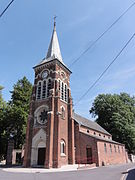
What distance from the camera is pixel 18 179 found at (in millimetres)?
10477

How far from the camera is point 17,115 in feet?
107

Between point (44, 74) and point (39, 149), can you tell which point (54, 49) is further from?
point (39, 149)

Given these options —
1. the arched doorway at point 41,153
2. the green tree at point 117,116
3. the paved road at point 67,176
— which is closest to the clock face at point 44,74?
the arched doorway at point 41,153

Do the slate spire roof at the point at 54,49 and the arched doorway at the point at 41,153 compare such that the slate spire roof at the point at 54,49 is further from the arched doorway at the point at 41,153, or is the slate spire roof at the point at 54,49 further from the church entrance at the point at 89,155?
the church entrance at the point at 89,155

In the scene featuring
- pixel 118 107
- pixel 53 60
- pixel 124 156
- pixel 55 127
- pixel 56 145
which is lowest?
pixel 124 156

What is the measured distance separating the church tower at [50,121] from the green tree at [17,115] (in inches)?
427

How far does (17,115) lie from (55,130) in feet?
52.7

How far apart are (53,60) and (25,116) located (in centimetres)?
1557

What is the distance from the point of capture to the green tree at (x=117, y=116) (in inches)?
1482

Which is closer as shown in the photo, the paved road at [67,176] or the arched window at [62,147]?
the paved road at [67,176]

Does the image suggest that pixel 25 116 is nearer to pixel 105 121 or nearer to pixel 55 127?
pixel 55 127

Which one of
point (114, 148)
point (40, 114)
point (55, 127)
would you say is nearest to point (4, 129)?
point (40, 114)

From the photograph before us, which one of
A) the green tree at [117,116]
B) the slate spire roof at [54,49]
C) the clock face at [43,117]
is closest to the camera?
the clock face at [43,117]

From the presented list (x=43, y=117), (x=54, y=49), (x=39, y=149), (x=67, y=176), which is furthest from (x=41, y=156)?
(x=54, y=49)
